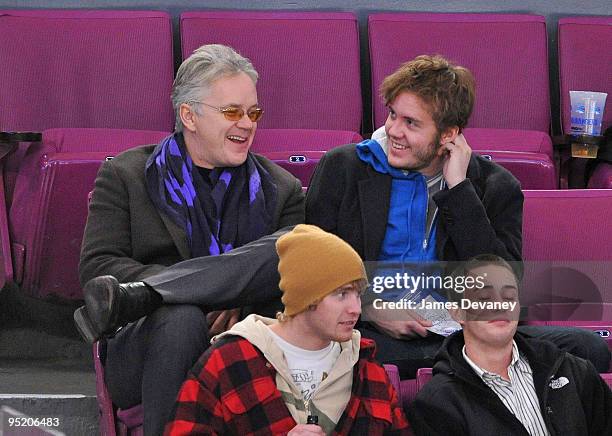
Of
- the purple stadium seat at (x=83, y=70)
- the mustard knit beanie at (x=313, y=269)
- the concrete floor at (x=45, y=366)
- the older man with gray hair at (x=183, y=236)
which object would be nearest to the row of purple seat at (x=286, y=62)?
the purple stadium seat at (x=83, y=70)

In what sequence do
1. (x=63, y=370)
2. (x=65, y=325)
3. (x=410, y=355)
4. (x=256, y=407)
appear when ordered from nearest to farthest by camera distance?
(x=256, y=407) < (x=410, y=355) < (x=63, y=370) < (x=65, y=325)

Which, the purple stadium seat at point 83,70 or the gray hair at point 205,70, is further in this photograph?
the purple stadium seat at point 83,70

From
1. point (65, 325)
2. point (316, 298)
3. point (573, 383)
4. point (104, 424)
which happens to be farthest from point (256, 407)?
point (65, 325)

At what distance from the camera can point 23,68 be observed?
2496 mm

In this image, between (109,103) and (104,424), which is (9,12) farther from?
(104,424)

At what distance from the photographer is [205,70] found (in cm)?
172

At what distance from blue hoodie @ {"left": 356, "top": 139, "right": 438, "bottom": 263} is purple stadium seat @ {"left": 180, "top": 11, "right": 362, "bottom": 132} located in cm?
82

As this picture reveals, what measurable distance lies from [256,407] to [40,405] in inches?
19.3

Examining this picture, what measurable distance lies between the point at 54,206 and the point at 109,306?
0.69 m

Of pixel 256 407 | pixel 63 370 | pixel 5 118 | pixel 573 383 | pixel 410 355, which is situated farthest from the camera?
pixel 5 118

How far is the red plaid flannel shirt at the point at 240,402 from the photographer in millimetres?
1367

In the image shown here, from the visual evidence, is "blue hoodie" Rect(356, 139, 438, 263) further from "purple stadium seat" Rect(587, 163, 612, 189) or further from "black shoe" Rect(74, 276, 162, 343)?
"purple stadium seat" Rect(587, 163, 612, 189)

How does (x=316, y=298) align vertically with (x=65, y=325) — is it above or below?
above

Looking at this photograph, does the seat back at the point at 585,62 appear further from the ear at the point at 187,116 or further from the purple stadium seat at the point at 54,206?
the ear at the point at 187,116
